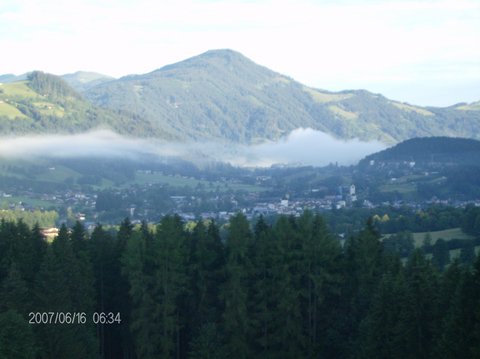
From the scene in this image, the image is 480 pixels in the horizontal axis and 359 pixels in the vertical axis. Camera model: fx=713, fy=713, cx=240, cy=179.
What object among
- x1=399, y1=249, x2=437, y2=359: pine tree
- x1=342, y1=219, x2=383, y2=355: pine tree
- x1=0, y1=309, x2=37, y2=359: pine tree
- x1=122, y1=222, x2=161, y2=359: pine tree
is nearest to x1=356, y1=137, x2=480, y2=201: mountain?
x1=342, y1=219, x2=383, y2=355: pine tree

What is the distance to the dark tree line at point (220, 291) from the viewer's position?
31.6 metres

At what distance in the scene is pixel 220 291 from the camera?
34906 millimetres

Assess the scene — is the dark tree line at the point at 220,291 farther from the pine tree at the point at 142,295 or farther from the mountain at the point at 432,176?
the mountain at the point at 432,176

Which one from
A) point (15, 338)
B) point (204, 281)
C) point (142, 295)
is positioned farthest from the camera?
point (204, 281)

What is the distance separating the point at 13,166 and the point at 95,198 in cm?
3144

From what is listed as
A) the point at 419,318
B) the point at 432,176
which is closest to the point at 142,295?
the point at 419,318

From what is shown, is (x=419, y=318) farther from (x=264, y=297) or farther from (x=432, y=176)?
(x=432, y=176)

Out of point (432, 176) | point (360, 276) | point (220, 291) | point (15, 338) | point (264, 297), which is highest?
point (432, 176)

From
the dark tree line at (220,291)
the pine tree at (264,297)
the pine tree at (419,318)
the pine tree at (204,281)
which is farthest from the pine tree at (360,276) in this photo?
the pine tree at (204,281)

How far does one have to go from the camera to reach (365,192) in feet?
490

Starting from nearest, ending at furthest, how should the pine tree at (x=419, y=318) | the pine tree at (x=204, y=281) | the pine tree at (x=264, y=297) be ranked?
the pine tree at (x=419, y=318)
the pine tree at (x=264, y=297)
the pine tree at (x=204, y=281)

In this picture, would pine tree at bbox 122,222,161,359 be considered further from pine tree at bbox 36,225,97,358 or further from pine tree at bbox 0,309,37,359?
pine tree at bbox 0,309,37,359

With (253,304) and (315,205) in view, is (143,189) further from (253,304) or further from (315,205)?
(253,304)

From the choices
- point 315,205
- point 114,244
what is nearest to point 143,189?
point 315,205
